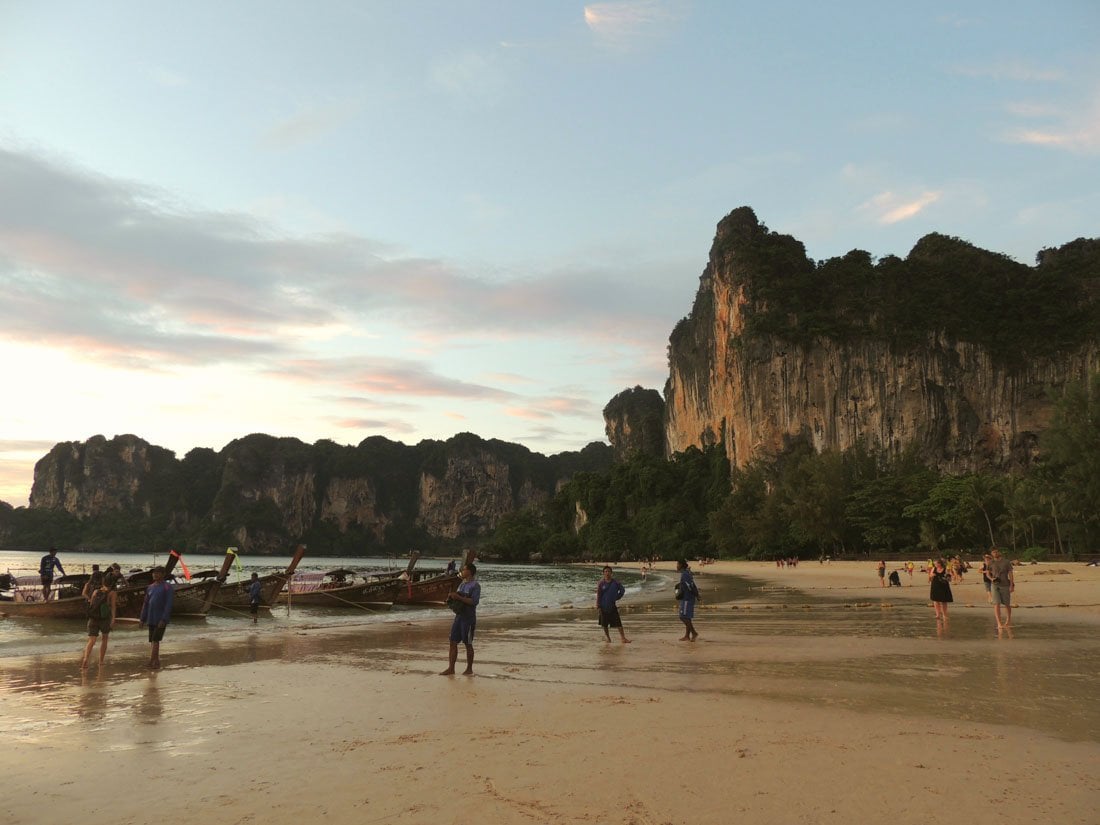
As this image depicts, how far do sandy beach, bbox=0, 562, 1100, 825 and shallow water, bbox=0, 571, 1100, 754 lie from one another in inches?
2.6

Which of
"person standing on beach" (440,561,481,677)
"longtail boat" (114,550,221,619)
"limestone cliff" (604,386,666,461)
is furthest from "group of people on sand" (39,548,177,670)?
"limestone cliff" (604,386,666,461)

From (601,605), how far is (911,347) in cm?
8087

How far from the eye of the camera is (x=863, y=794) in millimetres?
5277

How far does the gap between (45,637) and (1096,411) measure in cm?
5733

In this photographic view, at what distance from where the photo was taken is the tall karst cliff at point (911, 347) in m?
81.1

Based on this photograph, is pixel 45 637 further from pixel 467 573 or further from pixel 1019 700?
pixel 1019 700

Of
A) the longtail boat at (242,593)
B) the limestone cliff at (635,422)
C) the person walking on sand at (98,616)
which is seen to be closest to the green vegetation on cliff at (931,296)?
the limestone cliff at (635,422)

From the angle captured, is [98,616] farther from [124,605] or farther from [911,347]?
[911,347]

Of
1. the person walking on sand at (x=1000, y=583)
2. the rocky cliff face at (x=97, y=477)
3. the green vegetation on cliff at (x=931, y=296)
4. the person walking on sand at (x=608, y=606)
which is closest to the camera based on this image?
the person walking on sand at (x=1000, y=583)

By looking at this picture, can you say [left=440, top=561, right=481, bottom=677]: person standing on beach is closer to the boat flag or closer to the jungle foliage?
the boat flag

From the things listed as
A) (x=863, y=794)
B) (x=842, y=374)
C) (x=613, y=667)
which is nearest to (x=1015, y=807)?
(x=863, y=794)

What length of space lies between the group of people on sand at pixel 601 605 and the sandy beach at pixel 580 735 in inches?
24.3

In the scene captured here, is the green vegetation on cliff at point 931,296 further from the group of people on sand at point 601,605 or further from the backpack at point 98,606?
the backpack at point 98,606

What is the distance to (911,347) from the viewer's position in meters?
84.6
